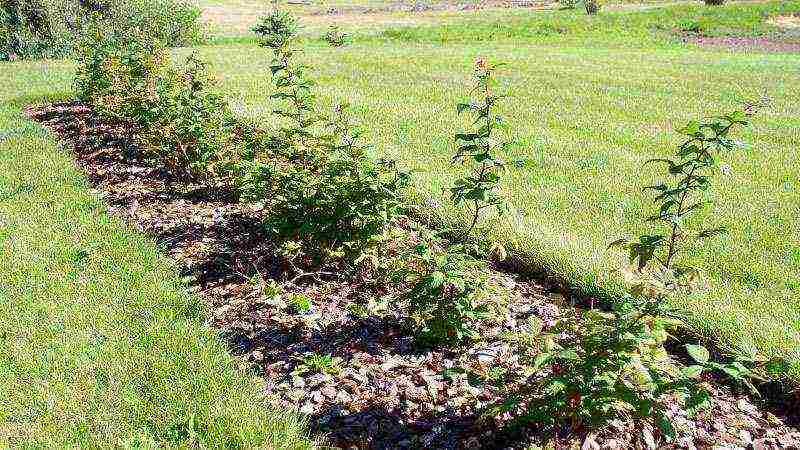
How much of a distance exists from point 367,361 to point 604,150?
6.61 metres

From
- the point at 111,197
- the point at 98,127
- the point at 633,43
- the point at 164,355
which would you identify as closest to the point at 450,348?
the point at 164,355

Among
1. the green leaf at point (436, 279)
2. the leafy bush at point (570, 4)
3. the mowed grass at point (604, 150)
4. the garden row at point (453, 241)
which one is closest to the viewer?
the garden row at point (453, 241)

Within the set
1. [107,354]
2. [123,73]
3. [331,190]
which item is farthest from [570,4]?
[107,354]

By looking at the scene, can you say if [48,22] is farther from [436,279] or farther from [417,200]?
[436,279]

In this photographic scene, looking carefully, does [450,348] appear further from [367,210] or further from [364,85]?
→ [364,85]

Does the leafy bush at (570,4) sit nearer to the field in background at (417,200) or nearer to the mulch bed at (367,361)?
the field in background at (417,200)

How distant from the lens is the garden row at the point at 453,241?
268 centimetres

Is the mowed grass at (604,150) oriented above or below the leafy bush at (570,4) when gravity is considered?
below

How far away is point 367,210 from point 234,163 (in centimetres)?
235

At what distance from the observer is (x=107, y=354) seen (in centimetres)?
384

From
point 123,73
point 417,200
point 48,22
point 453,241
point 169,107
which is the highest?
point 48,22

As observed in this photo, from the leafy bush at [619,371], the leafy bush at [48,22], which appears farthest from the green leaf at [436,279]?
the leafy bush at [48,22]

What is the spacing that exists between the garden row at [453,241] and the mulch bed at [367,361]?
16cm

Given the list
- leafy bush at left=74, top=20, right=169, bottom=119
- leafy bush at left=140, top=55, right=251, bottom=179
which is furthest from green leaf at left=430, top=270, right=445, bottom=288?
leafy bush at left=74, top=20, right=169, bottom=119
